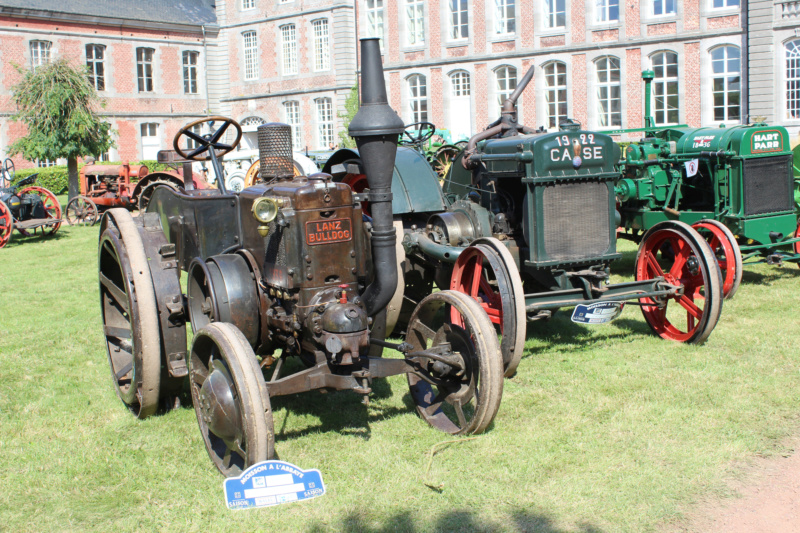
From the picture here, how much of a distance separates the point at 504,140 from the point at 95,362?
3.53 meters

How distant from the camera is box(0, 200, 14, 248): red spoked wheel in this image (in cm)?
1311

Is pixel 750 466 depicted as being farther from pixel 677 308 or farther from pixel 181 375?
pixel 677 308

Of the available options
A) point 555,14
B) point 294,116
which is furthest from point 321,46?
point 555,14

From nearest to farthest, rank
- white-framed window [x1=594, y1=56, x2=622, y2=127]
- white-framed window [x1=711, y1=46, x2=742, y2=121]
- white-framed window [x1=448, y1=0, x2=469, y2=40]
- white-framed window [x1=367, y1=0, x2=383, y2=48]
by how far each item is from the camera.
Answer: white-framed window [x1=711, y1=46, x2=742, y2=121], white-framed window [x1=594, y1=56, x2=622, y2=127], white-framed window [x1=448, y1=0, x2=469, y2=40], white-framed window [x1=367, y1=0, x2=383, y2=48]

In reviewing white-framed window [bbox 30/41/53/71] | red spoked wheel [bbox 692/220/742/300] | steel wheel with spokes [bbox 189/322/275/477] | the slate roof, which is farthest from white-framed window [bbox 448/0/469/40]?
steel wheel with spokes [bbox 189/322/275/477]

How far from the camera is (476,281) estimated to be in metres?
5.22

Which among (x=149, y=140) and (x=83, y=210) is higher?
(x=149, y=140)

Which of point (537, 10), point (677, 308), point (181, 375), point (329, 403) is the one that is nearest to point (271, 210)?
point (181, 375)

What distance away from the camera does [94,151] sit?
727 inches

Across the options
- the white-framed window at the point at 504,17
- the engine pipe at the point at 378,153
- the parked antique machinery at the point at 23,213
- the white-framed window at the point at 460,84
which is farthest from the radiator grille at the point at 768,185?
the white-framed window at the point at 460,84

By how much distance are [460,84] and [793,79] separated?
36.4 ft

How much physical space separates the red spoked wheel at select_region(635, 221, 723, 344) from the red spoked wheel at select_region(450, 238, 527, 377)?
137 cm

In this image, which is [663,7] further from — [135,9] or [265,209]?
[265,209]

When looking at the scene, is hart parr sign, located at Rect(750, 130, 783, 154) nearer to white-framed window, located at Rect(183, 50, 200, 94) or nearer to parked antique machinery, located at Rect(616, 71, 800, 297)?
parked antique machinery, located at Rect(616, 71, 800, 297)
